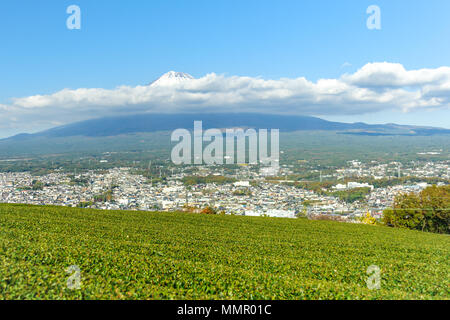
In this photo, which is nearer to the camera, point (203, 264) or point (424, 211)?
point (203, 264)

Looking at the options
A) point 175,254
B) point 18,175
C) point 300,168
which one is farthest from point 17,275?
point 300,168

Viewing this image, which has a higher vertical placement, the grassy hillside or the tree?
the grassy hillside

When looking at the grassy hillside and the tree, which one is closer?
the grassy hillside

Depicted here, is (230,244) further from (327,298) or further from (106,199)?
(106,199)

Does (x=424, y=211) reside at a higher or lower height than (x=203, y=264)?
lower
